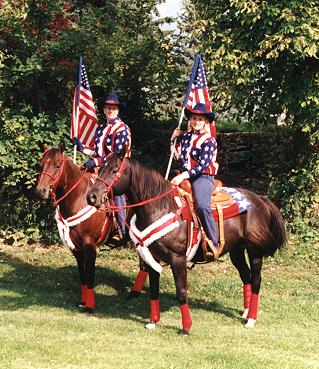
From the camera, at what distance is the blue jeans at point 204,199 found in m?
6.94

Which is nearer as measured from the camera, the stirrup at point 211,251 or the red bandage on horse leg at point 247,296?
the stirrup at point 211,251

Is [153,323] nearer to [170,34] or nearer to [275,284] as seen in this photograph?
[275,284]

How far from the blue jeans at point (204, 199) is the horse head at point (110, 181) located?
0.89 m

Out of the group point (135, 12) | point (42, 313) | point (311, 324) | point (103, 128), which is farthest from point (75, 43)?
point (311, 324)

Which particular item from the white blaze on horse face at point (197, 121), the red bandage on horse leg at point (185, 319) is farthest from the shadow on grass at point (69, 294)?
the white blaze on horse face at point (197, 121)

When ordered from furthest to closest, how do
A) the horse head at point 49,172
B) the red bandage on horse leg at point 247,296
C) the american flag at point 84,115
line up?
1. the american flag at point 84,115
2. the red bandage on horse leg at point 247,296
3. the horse head at point 49,172

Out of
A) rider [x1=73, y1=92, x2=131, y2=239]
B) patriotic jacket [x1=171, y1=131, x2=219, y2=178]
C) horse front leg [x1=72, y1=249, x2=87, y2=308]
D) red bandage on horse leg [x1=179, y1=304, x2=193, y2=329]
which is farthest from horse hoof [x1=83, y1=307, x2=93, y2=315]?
patriotic jacket [x1=171, y1=131, x2=219, y2=178]

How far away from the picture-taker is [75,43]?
445 inches

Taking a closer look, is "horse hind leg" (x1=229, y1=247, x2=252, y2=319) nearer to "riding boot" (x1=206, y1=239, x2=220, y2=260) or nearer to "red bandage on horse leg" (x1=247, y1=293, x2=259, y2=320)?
"red bandage on horse leg" (x1=247, y1=293, x2=259, y2=320)

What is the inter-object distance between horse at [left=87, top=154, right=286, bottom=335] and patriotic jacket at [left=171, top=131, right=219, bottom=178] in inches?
14.7

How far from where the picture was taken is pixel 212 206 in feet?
23.8

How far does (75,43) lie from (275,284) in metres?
5.84

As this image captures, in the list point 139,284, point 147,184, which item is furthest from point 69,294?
point 147,184

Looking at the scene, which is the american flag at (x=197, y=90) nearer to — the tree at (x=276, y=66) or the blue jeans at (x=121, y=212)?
the blue jeans at (x=121, y=212)
